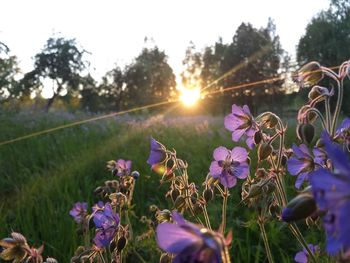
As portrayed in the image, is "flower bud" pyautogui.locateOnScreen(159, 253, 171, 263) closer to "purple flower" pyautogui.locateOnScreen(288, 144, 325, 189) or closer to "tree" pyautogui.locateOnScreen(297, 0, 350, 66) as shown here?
"purple flower" pyautogui.locateOnScreen(288, 144, 325, 189)

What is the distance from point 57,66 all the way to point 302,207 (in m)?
29.3

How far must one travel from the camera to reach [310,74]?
120 centimetres

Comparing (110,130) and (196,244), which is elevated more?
(196,244)

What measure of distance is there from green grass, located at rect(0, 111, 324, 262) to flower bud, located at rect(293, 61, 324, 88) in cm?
62

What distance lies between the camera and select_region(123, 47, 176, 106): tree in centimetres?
4134

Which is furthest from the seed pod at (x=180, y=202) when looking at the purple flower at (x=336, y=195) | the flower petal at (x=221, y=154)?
the purple flower at (x=336, y=195)

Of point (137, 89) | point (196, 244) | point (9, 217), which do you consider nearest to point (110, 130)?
point (9, 217)

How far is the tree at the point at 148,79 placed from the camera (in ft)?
136

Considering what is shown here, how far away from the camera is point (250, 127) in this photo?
1.37 metres

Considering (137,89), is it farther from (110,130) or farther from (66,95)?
(110,130)

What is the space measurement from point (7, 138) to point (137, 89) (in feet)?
115

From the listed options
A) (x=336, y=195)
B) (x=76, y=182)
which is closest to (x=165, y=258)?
(x=336, y=195)

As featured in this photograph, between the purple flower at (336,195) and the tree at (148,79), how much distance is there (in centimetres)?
4075

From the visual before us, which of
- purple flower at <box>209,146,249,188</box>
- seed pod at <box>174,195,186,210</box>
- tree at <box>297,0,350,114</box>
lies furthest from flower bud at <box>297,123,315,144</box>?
tree at <box>297,0,350,114</box>
